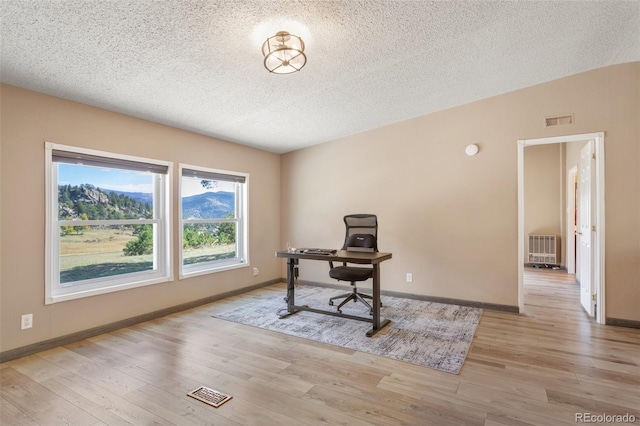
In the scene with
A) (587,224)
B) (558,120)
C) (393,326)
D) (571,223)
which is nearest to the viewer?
(393,326)

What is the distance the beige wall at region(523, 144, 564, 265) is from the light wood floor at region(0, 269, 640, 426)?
4481 millimetres

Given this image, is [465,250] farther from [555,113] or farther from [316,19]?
[316,19]

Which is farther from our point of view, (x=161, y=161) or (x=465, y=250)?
(x=465, y=250)

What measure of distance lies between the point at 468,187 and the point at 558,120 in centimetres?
122

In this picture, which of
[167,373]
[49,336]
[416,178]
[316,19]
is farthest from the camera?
[416,178]

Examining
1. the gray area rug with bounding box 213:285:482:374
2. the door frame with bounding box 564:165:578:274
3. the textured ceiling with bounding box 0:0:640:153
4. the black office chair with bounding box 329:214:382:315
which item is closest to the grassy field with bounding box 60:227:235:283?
the gray area rug with bounding box 213:285:482:374

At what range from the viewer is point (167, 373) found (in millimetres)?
2461

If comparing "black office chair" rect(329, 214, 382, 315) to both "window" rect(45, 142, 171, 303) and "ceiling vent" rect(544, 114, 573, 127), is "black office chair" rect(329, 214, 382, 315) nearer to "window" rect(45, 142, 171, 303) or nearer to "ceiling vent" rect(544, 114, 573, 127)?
"window" rect(45, 142, 171, 303)

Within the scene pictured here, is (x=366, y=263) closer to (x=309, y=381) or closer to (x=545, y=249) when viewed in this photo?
(x=309, y=381)

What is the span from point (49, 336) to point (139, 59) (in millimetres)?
2651

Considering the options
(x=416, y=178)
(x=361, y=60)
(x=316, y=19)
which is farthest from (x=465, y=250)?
(x=316, y=19)

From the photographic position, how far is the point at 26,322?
9.21ft

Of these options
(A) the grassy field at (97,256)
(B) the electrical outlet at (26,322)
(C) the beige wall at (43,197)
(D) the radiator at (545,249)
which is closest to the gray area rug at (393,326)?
(C) the beige wall at (43,197)

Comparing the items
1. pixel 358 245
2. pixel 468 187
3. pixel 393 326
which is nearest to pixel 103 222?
pixel 358 245
